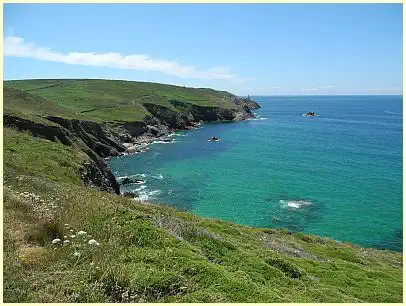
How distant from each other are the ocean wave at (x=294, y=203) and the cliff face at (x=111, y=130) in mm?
27222

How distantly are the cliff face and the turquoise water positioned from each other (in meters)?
6.84

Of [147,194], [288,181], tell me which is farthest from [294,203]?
[147,194]

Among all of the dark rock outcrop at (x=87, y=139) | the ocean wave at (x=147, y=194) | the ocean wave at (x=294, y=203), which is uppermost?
the dark rock outcrop at (x=87, y=139)

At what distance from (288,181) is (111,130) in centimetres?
5826

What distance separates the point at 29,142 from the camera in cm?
5534

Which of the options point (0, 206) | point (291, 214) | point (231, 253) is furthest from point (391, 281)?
point (291, 214)

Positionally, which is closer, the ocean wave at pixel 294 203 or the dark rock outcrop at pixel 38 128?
the ocean wave at pixel 294 203

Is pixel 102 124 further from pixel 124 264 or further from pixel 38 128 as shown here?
pixel 124 264

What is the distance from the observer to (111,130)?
11531cm

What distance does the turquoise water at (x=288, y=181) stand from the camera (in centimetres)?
5806

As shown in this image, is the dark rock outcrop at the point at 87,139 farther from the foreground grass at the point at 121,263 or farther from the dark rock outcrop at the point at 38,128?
the foreground grass at the point at 121,263

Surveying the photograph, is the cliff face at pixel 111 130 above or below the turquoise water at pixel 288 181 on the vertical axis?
above

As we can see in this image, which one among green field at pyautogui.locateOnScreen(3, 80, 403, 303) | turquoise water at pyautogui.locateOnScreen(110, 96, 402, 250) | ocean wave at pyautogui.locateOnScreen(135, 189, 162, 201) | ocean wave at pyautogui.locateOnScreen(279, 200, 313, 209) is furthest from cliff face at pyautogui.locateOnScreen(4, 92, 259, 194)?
green field at pyautogui.locateOnScreen(3, 80, 403, 303)

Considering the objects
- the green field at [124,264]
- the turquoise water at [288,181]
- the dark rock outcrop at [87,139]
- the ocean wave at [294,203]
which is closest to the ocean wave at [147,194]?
the turquoise water at [288,181]
